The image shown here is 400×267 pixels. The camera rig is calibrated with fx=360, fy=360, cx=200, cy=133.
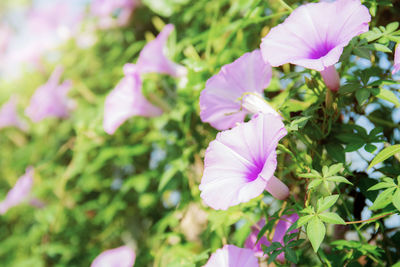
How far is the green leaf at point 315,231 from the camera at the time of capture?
509 millimetres

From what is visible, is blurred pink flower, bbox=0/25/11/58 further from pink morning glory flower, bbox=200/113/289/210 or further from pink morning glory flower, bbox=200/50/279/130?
pink morning glory flower, bbox=200/113/289/210

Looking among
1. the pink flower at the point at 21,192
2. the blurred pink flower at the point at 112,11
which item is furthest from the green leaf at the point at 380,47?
the pink flower at the point at 21,192

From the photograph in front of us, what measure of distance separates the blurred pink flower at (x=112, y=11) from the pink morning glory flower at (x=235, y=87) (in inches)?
42.2

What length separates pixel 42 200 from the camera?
5.83 feet

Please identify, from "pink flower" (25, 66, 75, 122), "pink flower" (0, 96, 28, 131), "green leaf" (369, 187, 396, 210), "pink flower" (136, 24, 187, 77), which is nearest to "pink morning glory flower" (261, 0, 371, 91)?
"green leaf" (369, 187, 396, 210)

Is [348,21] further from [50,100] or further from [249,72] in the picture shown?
[50,100]

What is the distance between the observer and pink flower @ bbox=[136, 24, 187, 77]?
109 cm

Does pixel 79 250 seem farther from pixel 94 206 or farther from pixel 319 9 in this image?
pixel 319 9

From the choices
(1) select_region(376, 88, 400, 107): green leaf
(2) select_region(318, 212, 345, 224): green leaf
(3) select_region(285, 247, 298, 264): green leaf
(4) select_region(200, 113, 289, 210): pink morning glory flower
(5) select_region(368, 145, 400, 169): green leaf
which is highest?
(4) select_region(200, 113, 289, 210): pink morning glory flower

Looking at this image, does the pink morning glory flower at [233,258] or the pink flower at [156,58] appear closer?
the pink morning glory flower at [233,258]

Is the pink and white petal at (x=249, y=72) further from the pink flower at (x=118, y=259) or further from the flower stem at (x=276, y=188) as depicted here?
the pink flower at (x=118, y=259)

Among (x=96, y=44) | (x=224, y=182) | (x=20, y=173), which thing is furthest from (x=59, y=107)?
(x=224, y=182)

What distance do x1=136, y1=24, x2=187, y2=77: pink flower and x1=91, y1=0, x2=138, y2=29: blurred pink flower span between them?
2.05ft

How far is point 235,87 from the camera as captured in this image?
74cm
